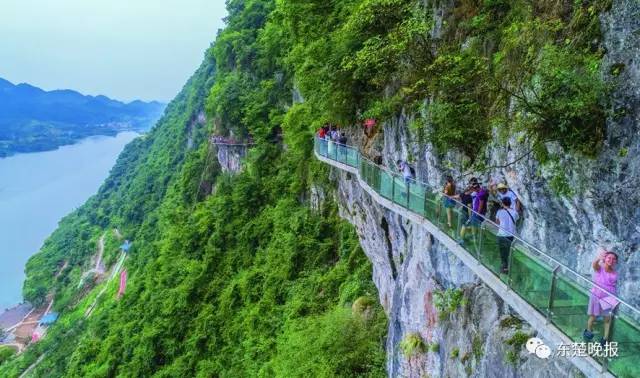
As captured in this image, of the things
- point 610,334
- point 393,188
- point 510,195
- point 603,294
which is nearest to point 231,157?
point 393,188

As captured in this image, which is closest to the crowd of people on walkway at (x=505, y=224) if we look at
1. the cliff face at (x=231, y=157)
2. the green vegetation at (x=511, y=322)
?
the green vegetation at (x=511, y=322)

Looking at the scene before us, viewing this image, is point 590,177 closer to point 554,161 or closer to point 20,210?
point 554,161

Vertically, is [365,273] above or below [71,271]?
above

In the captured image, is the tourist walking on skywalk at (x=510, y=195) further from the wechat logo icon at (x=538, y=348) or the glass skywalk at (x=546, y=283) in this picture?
the wechat logo icon at (x=538, y=348)

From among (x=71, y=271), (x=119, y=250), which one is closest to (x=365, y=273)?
(x=119, y=250)

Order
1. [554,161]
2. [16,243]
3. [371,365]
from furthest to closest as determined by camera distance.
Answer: [16,243] → [371,365] → [554,161]

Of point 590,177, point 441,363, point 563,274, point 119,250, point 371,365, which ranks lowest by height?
point 119,250

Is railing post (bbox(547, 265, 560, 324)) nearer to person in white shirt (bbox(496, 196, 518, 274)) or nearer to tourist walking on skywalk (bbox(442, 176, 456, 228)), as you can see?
person in white shirt (bbox(496, 196, 518, 274))
